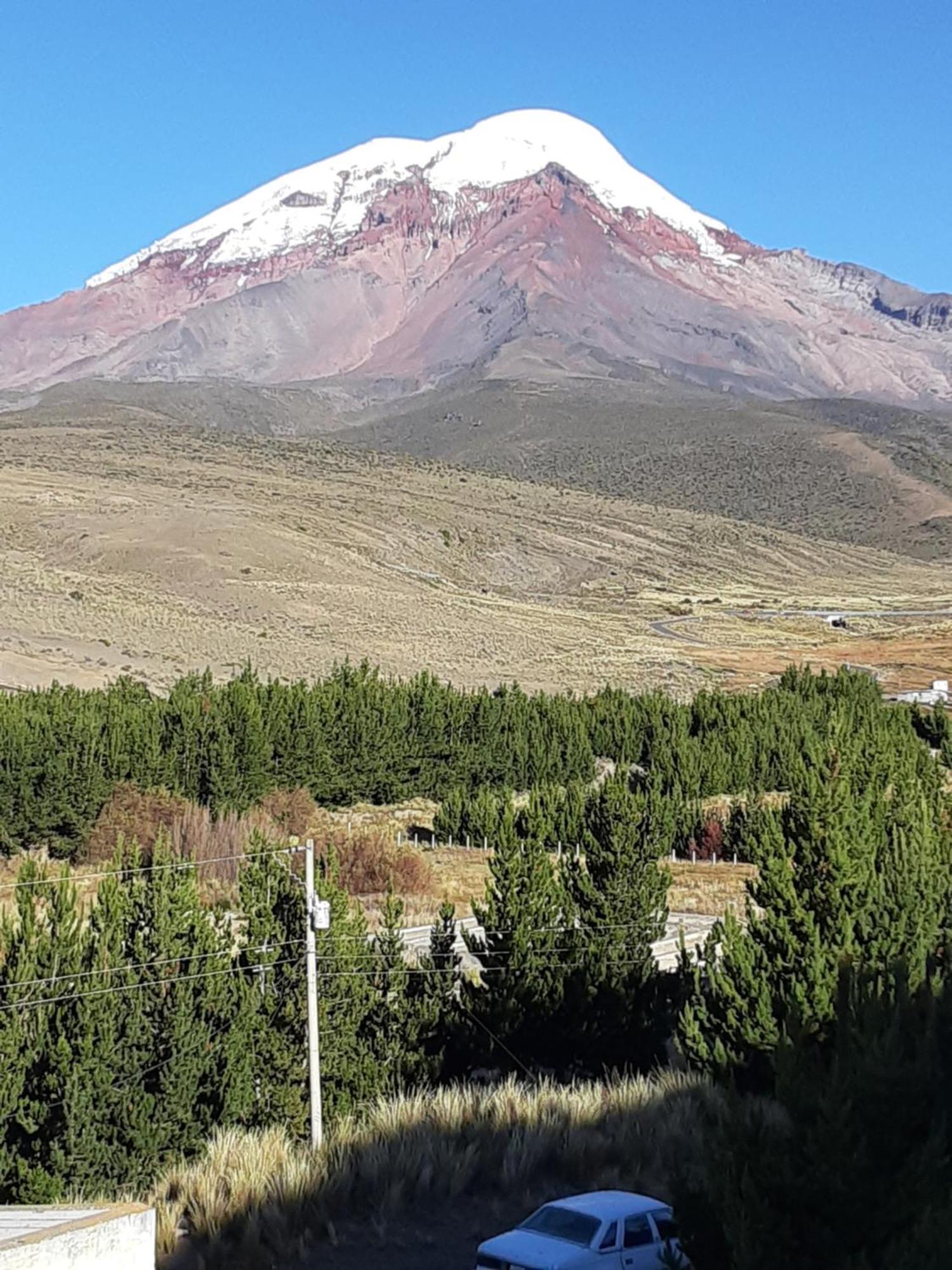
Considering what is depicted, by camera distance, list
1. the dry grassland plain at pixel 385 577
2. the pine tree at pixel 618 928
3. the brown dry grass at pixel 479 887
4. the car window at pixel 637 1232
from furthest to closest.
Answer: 1. the dry grassland plain at pixel 385 577
2. the brown dry grass at pixel 479 887
3. the pine tree at pixel 618 928
4. the car window at pixel 637 1232

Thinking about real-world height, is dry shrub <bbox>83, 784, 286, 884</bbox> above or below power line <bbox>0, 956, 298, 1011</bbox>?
above

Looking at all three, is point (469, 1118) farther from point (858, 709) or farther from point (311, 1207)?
point (858, 709)

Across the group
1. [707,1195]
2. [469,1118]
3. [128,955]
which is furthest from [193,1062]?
[707,1195]

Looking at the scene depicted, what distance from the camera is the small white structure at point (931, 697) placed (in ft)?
202

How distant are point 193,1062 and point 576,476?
171 metres

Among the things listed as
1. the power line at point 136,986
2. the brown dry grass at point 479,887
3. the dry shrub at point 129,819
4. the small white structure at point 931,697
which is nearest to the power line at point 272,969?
the power line at point 136,986

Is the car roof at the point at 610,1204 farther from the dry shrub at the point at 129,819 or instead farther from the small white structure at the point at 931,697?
the small white structure at the point at 931,697

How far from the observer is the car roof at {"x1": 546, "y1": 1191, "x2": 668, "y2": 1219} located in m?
10.5

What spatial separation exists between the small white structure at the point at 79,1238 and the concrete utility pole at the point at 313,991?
5.69 metres

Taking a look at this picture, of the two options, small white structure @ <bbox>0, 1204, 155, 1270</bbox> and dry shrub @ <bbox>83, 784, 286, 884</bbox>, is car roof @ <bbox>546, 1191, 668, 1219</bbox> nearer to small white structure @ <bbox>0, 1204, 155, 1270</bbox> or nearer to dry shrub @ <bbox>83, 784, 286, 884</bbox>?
small white structure @ <bbox>0, 1204, 155, 1270</bbox>

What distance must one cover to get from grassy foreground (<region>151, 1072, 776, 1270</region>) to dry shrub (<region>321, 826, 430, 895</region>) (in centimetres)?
1652

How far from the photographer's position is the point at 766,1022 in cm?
1658

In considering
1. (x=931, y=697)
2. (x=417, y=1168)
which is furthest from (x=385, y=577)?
(x=417, y=1168)

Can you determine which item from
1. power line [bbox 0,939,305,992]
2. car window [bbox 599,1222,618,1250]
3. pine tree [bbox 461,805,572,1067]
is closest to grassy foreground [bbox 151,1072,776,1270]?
car window [bbox 599,1222,618,1250]
